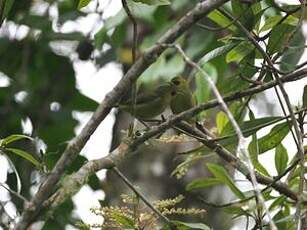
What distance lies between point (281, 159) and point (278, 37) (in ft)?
0.81

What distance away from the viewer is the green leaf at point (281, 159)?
4.33 feet

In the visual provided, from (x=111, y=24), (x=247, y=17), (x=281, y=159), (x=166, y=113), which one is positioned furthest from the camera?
(x=166, y=113)

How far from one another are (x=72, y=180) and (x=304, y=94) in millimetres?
481

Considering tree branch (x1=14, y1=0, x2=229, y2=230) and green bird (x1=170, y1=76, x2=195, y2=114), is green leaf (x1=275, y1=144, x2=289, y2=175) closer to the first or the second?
green bird (x1=170, y1=76, x2=195, y2=114)

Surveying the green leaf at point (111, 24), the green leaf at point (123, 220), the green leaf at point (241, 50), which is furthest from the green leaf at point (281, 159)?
the green leaf at point (111, 24)

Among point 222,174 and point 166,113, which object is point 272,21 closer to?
point 222,174

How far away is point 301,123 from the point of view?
1.13 m

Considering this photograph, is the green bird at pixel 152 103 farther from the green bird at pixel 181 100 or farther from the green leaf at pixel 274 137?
the green leaf at pixel 274 137

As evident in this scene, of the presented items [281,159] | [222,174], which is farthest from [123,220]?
[281,159]

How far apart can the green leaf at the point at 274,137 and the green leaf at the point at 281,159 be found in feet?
0.18

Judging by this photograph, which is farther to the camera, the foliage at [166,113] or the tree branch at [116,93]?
the foliage at [166,113]

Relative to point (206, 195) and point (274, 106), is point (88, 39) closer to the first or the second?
point (206, 195)

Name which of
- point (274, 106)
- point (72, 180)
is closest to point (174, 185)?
point (274, 106)

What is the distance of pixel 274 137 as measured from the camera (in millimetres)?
1260
